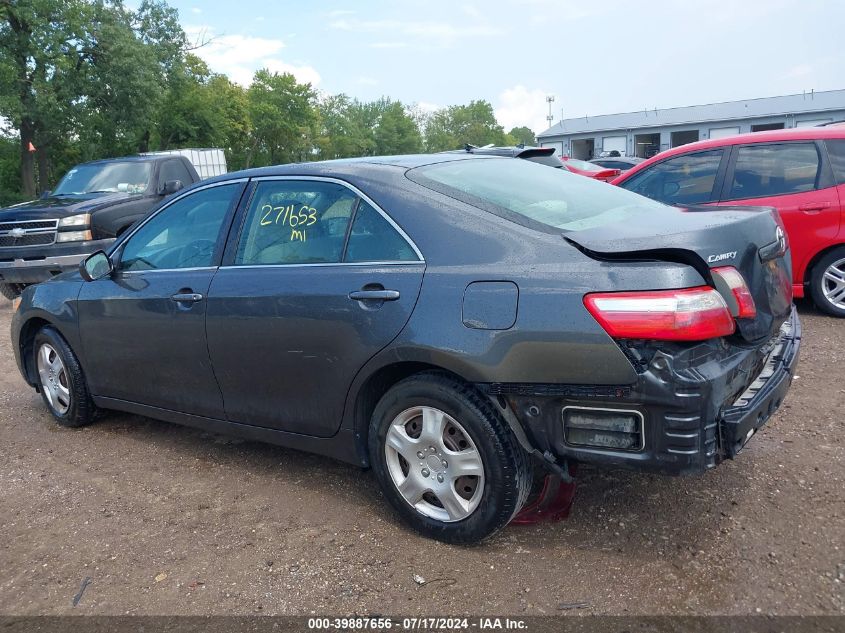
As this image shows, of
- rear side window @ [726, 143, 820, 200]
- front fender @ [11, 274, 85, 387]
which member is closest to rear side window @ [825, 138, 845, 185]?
rear side window @ [726, 143, 820, 200]

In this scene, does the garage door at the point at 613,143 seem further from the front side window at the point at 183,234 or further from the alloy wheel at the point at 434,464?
the alloy wheel at the point at 434,464

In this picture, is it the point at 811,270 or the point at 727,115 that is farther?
the point at 727,115

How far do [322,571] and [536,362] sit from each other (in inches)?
50.0

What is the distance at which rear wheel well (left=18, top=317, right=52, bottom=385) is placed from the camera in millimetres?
5191

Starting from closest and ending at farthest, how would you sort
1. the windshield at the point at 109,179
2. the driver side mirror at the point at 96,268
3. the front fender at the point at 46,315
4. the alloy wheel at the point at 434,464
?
1. the alloy wheel at the point at 434,464
2. the driver side mirror at the point at 96,268
3. the front fender at the point at 46,315
4. the windshield at the point at 109,179

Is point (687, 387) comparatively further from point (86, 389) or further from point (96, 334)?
point (86, 389)

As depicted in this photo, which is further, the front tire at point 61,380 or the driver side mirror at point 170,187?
the driver side mirror at point 170,187

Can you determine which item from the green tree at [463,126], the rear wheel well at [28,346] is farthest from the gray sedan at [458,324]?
the green tree at [463,126]

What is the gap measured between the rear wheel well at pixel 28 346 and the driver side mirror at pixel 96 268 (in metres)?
0.88

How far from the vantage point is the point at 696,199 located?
710 cm

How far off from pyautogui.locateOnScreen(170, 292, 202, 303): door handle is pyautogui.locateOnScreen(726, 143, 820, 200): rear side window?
5137 millimetres

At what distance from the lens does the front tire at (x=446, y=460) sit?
9.77ft

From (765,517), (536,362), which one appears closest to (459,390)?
(536,362)

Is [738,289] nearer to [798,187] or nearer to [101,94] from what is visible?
[798,187]
